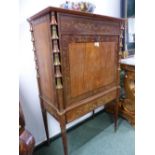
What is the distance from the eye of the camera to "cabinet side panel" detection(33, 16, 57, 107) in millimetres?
1189

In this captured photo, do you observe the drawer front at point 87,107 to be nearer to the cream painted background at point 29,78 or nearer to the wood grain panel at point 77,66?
the wood grain panel at point 77,66

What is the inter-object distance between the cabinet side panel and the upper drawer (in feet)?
0.39

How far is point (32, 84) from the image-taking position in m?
1.62

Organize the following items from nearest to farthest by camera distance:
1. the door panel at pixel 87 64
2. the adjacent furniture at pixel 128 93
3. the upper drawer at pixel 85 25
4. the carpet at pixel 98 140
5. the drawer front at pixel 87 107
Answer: the upper drawer at pixel 85 25
the door panel at pixel 87 64
the drawer front at pixel 87 107
the carpet at pixel 98 140
the adjacent furniture at pixel 128 93

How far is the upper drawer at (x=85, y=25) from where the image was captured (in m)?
1.12

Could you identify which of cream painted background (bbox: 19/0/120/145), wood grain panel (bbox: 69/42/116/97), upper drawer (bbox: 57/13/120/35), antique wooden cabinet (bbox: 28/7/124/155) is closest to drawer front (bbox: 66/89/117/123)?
antique wooden cabinet (bbox: 28/7/124/155)

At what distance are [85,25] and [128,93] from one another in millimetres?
1314

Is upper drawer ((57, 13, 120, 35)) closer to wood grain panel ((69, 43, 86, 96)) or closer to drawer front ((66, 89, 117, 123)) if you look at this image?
wood grain panel ((69, 43, 86, 96))

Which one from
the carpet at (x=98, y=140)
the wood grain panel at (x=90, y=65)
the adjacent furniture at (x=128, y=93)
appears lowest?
the carpet at (x=98, y=140)

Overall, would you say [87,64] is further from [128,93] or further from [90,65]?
[128,93]

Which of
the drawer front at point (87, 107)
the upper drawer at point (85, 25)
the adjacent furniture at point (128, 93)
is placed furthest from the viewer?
the adjacent furniture at point (128, 93)

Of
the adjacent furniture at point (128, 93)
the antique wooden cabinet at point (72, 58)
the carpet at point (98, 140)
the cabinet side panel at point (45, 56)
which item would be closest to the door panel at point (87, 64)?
the antique wooden cabinet at point (72, 58)
